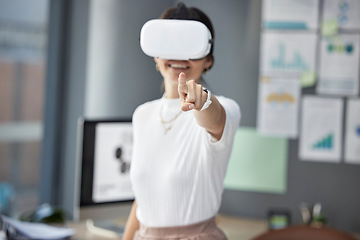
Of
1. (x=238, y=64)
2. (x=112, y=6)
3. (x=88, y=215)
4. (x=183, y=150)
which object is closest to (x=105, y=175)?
(x=88, y=215)

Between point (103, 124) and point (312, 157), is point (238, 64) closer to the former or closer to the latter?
point (312, 157)

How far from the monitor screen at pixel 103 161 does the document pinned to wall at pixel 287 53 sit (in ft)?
2.09

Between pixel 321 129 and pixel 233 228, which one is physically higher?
pixel 321 129

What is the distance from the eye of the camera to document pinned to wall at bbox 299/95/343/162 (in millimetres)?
1914

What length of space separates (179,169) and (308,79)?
1340mm

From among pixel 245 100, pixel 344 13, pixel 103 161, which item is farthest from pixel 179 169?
pixel 344 13

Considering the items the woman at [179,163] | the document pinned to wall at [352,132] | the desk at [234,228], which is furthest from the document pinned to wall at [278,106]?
the woman at [179,163]

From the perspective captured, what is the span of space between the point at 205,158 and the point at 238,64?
132 cm

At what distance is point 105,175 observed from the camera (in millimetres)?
1651

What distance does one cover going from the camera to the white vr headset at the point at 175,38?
1.85 ft

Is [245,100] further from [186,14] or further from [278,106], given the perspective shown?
[186,14]

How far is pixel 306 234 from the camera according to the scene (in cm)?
103

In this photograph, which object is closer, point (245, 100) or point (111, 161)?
point (111, 161)

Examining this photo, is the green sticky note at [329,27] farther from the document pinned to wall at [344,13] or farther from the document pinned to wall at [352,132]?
the document pinned to wall at [352,132]
